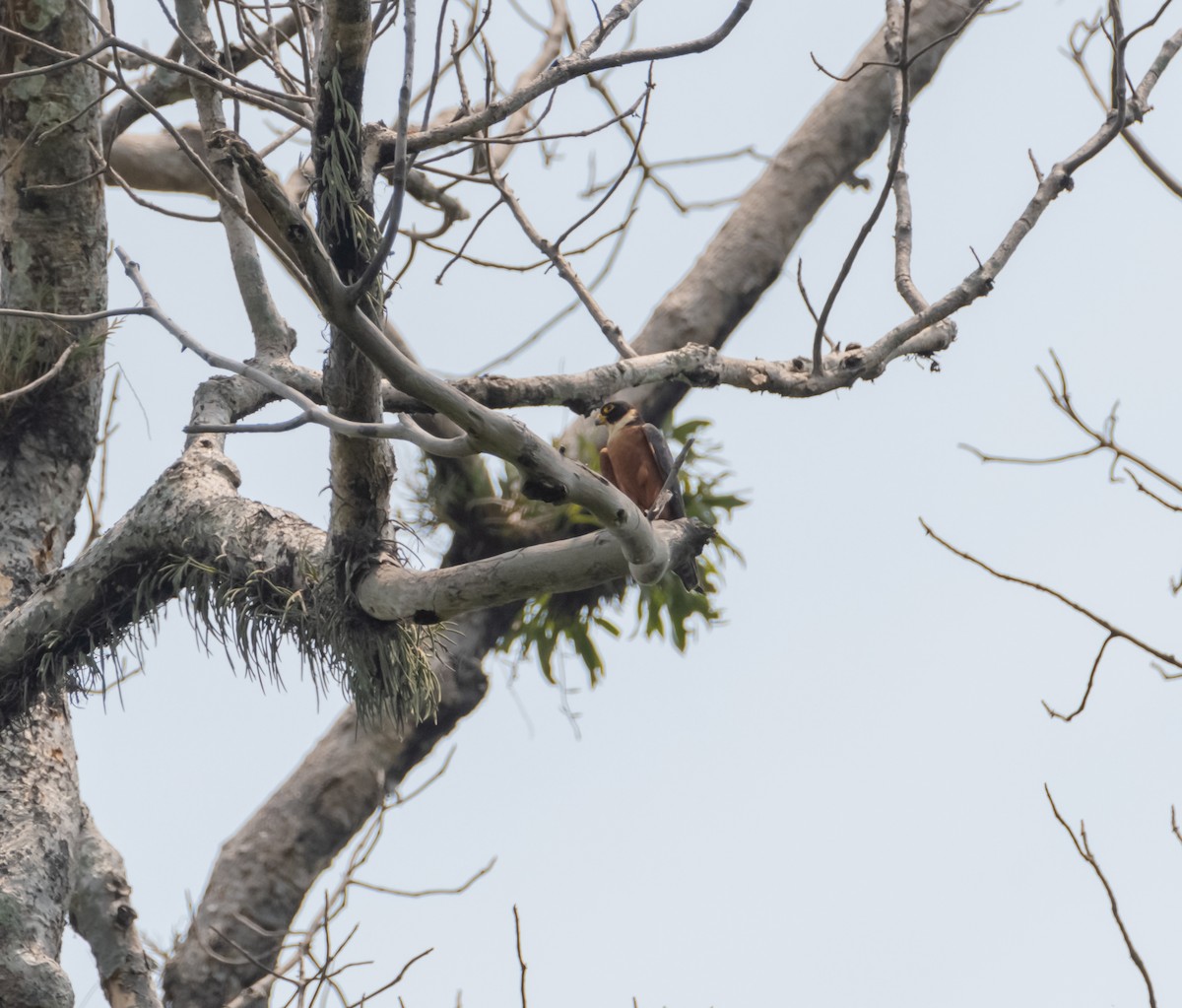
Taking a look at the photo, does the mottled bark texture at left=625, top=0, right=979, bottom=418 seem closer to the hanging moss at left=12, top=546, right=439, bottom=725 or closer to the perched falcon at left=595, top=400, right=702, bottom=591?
the perched falcon at left=595, top=400, right=702, bottom=591

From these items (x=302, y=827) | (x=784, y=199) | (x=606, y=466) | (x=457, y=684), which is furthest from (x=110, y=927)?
(x=784, y=199)

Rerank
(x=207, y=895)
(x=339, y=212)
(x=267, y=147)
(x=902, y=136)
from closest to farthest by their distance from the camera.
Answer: (x=339, y=212), (x=902, y=136), (x=267, y=147), (x=207, y=895)

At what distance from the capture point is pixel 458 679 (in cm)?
556

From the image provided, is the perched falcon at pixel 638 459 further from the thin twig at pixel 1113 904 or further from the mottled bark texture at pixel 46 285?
the thin twig at pixel 1113 904

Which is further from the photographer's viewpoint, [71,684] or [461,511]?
[461,511]

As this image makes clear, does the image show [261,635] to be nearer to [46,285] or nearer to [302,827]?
[46,285]

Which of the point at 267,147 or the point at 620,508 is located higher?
the point at 267,147

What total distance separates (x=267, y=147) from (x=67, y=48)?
0.70 metres

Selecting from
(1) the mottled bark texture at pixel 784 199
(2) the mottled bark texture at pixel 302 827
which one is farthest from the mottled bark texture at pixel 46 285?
(1) the mottled bark texture at pixel 784 199

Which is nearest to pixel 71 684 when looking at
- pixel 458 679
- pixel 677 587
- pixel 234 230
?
pixel 234 230

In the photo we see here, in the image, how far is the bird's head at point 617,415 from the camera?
17.3ft

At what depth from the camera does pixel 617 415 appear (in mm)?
5328

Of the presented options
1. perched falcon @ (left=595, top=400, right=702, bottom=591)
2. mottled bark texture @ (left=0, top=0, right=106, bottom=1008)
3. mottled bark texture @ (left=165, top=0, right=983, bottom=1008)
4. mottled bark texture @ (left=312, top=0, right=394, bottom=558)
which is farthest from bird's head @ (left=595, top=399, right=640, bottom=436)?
mottled bark texture @ (left=312, top=0, right=394, bottom=558)

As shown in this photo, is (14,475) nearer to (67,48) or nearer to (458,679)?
(67,48)
